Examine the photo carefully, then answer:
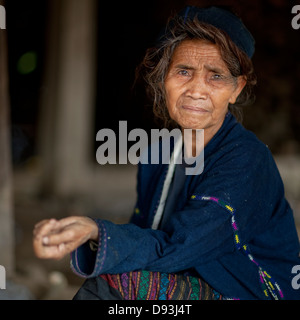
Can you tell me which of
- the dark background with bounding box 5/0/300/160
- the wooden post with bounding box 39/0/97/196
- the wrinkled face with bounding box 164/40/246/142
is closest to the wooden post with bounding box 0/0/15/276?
the wrinkled face with bounding box 164/40/246/142

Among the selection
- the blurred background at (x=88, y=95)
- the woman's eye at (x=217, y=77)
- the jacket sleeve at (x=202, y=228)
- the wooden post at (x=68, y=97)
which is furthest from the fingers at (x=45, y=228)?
the wooden post at (x=68, y=97)

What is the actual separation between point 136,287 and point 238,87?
959 mm

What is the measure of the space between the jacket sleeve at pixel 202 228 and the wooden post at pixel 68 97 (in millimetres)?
3942

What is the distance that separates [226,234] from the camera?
A: 1747 mm

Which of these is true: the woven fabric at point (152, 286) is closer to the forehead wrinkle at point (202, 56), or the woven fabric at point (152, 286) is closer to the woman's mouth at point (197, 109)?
the woman's mouth at point (197, 109)

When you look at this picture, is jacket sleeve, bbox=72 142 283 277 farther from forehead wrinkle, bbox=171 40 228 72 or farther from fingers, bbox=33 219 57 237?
forehead wrinkle, bbox=171 40 228 72

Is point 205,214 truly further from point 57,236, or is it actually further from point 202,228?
point 57,236

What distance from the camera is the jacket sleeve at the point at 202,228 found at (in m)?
1.55

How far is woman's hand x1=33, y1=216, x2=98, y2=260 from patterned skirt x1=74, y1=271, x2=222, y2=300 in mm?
290

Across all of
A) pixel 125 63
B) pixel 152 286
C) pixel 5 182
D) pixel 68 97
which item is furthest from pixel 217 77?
pixel 125 63

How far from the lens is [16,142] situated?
6020 mm

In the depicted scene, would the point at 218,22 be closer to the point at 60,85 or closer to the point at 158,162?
the point at 158,162

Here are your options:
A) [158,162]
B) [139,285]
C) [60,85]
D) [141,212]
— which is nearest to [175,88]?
[158,162]

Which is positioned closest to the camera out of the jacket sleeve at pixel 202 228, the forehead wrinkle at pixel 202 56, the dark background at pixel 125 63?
the jacket sleeve at pixel 202 228
